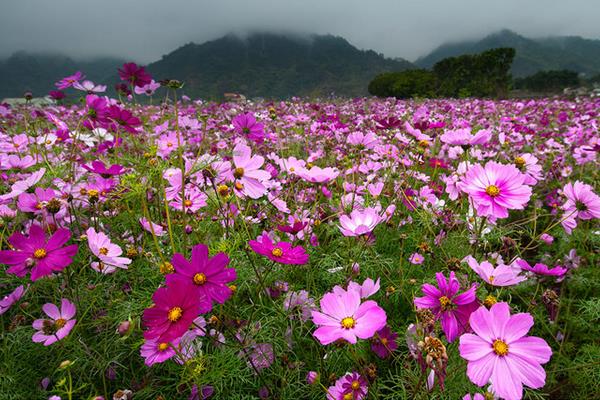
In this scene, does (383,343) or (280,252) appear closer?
(280,252)

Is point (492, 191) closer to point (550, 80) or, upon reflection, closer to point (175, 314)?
point (175, 314)

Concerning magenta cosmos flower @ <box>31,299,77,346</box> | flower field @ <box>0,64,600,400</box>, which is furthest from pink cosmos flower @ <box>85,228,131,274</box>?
magenta cosmos flower @ <box>31,299,77,346</box>

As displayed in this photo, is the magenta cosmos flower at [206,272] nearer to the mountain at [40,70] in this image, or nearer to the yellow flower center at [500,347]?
the yellow flower center at [500,347]

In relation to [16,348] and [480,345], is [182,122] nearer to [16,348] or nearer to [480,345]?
[16,348]

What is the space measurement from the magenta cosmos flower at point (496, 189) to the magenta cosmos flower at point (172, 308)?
0.68 meters

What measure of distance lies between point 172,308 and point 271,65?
107 metres

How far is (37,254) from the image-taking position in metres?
0.85

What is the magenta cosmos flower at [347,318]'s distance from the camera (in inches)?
27.1

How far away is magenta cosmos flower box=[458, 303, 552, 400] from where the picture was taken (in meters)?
0.63

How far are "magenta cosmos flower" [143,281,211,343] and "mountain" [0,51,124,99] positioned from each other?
11759cm

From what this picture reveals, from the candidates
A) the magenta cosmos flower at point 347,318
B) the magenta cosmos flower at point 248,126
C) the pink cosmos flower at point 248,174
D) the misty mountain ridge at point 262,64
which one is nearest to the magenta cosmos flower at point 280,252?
the magenta cosmos flower at point 347,318

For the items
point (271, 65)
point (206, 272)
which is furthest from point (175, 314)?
point (271, 65)

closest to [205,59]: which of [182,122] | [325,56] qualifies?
[325,56]

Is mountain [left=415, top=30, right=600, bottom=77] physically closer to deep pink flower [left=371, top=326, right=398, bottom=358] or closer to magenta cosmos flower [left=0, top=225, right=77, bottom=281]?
deep pink flower [left=371, top=326, right=398, bottom=358]
